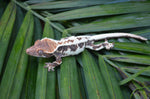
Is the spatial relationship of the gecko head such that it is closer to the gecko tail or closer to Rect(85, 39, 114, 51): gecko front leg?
Rect(85, 39, 114, 51): gecko front leg

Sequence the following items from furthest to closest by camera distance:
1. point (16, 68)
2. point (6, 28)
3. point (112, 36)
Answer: point (112, 36)
point (6, 28)
point (16, 68)

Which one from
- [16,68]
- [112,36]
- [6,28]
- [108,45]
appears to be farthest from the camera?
[112,36]

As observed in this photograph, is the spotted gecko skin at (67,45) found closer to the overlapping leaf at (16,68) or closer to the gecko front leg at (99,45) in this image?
the gecko front leg at (99,45)

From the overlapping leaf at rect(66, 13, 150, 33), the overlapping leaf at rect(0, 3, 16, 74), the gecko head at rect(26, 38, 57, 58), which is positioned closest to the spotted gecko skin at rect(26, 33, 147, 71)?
the gecko head at rect(26, 38, 57, 58)

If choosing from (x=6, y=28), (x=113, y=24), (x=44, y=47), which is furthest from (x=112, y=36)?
(x=6, y=28)

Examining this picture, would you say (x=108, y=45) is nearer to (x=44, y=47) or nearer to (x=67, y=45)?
(x=67, y=45)

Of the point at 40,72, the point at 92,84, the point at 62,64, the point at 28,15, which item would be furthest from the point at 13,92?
the point at 28,15

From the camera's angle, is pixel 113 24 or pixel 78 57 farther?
pixel 113 24

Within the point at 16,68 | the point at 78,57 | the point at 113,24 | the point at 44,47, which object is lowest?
the point at 16,68

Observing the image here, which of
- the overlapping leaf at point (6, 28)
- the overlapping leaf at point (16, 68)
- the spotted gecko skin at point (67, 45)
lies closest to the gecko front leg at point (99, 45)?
the spotted gecko skin at point (67, 45)
